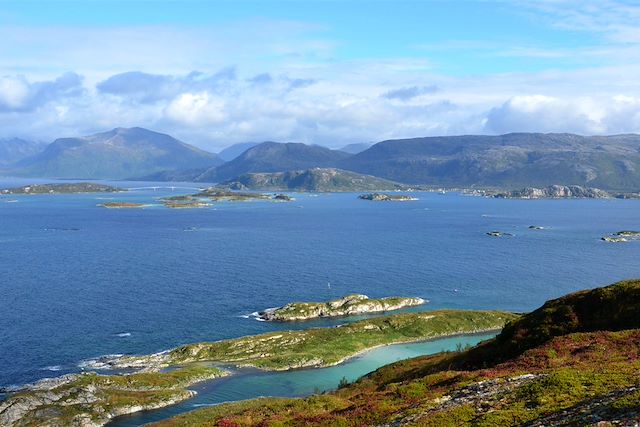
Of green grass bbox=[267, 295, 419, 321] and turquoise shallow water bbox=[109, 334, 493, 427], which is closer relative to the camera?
turquoise shallow water bbox=[109, 334, 493, 427]

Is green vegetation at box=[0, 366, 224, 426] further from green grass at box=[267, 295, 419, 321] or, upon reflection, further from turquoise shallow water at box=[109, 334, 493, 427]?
green grass at box=[267, 295, 419, 321]

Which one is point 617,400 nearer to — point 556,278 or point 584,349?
point 584,349

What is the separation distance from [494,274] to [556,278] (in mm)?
19322

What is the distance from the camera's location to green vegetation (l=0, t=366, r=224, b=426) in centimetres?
7506

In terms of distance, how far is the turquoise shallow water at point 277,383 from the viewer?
80.3m

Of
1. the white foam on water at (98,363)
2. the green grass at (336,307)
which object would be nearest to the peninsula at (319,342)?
the white foam on water at (98,363)

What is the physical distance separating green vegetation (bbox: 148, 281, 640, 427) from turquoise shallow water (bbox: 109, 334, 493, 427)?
9.17 m

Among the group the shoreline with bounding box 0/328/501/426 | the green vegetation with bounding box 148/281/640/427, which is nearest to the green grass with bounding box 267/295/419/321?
the shoreline with bounding box 0/328/501/426

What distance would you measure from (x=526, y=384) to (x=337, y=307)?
10467 centimetres

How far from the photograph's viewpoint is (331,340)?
114 meters

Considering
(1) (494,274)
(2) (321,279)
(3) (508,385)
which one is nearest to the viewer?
(3) (508,385)

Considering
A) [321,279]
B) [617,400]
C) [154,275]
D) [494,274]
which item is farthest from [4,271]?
[617,400]

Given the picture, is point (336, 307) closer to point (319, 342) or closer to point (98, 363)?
point (319, 342)

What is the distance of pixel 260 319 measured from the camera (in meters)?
130
